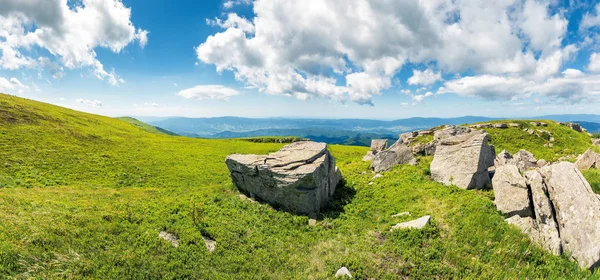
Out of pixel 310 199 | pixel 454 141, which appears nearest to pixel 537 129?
pixel 454 141

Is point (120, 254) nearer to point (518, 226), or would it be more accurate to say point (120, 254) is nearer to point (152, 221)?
point (152, 221)

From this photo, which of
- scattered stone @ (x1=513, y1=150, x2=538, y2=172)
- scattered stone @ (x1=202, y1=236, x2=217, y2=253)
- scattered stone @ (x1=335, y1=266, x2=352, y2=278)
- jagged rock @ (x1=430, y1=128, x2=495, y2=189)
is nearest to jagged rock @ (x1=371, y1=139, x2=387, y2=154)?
scattered stone @ (x1=513, y1=150, x2=538, y2=172)

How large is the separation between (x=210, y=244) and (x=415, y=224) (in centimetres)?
1303

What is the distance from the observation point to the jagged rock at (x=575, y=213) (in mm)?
11680

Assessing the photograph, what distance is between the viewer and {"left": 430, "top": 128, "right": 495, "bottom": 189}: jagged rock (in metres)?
20.2

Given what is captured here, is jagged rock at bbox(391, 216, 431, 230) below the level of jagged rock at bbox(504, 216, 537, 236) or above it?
below

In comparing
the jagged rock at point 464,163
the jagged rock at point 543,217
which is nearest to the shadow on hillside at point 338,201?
the jagged rock at point 464,163

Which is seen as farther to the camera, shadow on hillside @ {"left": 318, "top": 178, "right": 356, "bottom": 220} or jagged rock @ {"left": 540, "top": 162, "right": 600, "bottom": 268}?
shadow on hillside @ {"left": 318, "top": 178, "right": 356, "bottom": 220}

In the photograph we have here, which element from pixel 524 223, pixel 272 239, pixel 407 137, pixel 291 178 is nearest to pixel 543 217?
pixel 524 223

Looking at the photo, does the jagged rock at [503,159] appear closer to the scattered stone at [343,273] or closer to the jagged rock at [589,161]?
the jagged rock at [589,161]

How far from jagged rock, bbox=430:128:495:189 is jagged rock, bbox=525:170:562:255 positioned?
12.5 ft

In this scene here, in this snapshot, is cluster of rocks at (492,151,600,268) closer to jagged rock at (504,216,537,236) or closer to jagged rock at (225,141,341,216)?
jagged rock at (504,216,537,236)

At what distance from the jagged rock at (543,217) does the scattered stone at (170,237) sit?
65.8ft

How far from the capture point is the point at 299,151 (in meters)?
25.9
